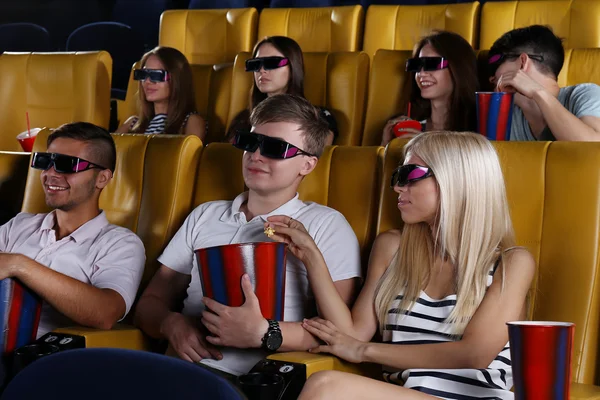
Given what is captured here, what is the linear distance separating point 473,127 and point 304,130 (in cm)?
88

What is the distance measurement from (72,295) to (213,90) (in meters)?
1.81

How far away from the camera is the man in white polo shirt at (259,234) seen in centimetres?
185

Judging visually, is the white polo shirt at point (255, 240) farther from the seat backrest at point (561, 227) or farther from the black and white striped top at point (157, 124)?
the black and white striped top at point (157, 124)

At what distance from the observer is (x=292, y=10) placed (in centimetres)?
387

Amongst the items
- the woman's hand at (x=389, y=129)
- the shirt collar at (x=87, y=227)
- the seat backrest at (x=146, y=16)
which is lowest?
the shirt collar at (x=87, y=227)

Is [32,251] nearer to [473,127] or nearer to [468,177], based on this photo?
[468,177]

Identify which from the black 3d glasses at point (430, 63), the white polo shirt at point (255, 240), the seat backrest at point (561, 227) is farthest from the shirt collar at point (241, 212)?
the black 3d glasses at point (430, 63)

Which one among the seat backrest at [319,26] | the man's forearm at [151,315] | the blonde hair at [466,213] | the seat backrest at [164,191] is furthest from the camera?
the seat backrest at [319,26]

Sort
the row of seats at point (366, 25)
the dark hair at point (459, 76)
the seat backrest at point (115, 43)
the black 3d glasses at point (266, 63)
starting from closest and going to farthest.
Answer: the dark hair at point (459, 76)
the black 3d glasses at point (266, 63)
the row of seats at point (366, 25)
the seat backrest at point (115, 43)

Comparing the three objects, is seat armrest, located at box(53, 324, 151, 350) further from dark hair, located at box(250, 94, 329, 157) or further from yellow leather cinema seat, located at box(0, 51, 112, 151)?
yellow leather cinema seat, located at box(0, 51, 112, 151)

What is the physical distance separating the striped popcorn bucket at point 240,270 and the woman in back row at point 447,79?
45.7 inches

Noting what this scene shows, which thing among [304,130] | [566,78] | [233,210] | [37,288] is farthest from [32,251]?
[566,78]

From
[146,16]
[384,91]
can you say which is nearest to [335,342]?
[384,91]

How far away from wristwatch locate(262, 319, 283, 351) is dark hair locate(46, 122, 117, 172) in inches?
29.3
